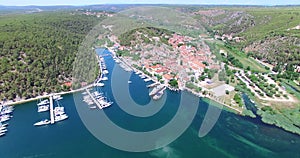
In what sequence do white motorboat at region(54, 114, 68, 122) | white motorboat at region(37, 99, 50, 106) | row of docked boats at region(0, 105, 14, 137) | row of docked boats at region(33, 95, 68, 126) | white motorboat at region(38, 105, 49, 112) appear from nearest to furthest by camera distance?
row of docked boats at region(0, 105, 14, 137) → row of docked boats at region(33, 95, 68, 126) → white motorboat at region(54, 114, 68, 122) → white motorboat at region(38, 105, 49, 112) → white motorboat at region(37, 99, 50, 106)

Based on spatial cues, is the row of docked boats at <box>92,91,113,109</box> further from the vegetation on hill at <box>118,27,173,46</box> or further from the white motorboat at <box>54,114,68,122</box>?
the vegetation on hill at <box>118,27,173,46</box>

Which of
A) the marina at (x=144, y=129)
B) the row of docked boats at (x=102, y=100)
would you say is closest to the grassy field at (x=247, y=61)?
the marina at (x=144, y=129)

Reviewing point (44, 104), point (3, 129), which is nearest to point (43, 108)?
point (44, 104)

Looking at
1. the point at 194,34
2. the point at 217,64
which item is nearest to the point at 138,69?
the point at 217,64

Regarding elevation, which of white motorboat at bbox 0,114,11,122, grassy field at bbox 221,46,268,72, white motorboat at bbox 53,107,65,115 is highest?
grassy field at bbox 221,46,268,72

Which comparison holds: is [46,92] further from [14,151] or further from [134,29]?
[134,29]

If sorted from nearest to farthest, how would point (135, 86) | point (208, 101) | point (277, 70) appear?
point (208, 101), point (135, 86), point (277, 70)

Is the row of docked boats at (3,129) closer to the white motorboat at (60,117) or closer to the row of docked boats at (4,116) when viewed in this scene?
the row of docked boats at (4,116)

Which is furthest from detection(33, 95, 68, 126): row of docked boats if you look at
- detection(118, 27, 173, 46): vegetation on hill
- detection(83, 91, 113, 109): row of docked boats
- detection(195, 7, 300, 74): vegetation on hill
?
detection(195, 7, 300, 74): vegetation on hill

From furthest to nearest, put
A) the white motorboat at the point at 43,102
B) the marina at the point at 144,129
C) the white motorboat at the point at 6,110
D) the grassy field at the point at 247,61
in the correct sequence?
the grassy field at the point at 247,61 < the white motorboat at the point at 43,102 < the white motorboat at the point at 6,110 < the marina at the point at 144,129
